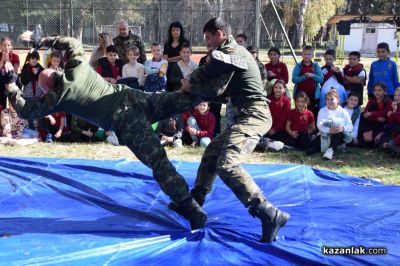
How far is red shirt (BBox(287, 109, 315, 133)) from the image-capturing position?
723 cm

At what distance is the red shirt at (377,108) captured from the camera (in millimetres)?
7191

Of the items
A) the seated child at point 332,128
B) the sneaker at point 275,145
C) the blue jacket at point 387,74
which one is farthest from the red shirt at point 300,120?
the blue jacket at point 387,74

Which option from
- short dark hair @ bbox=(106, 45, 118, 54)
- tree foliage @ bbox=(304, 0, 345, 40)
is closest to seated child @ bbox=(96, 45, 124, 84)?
short dark hair @ bbox=(106, 45, 118, 54)

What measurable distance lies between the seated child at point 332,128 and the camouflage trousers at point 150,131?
10.6 feet

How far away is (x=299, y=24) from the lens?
3488cm

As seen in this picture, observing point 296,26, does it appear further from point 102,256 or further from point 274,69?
point 102,256

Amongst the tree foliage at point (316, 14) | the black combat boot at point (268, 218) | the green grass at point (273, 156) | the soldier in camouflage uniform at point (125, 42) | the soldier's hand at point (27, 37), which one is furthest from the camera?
the tree foliage at point (316, 14)

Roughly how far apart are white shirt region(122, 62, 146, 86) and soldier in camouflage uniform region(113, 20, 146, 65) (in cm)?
54

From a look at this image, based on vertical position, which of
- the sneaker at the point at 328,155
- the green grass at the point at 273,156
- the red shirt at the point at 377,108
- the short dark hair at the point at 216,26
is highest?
the short dark hair at the point at 216,26

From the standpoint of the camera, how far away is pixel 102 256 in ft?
11.1

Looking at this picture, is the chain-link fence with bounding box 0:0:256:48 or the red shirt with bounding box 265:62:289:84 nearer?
the red shirt with bounding box 265:62:289:84

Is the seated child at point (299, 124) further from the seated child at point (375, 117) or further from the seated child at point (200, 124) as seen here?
the seated child at point (200, 124)

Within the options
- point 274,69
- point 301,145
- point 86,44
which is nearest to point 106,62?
point 274,69

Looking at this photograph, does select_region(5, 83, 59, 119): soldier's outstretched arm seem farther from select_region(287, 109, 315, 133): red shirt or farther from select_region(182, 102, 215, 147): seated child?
select_region(287, 109, 315, 133): red shirt
